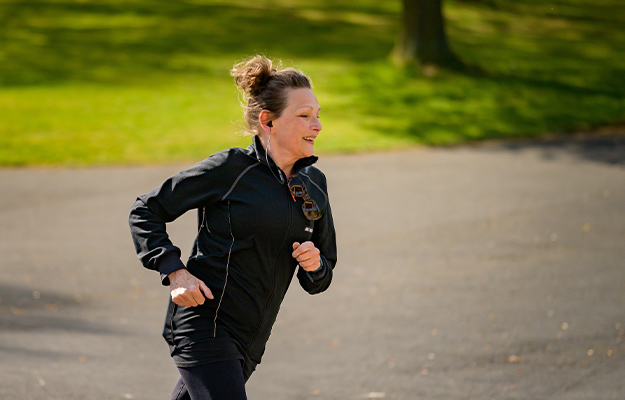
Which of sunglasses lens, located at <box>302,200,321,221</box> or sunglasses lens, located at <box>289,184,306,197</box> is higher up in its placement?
sunglasses lens, located at <box>289,184,306,197</box>

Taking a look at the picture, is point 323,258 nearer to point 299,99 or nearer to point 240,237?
point 240,237

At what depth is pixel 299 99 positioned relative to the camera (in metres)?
3.46

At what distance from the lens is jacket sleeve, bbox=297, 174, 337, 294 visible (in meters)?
3.52

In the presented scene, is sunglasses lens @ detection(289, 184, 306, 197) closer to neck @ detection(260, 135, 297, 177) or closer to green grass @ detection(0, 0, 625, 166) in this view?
neck @ detection(260, 135, 297, 177)

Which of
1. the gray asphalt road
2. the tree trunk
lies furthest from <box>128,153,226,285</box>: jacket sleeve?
the tree trunk

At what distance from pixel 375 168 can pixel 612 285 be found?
6.32m

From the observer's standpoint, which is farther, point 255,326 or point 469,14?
point 469,14

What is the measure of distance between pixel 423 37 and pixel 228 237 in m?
19.0

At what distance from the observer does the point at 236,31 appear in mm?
27406

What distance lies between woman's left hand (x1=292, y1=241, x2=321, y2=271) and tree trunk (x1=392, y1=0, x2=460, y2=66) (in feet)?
60.9

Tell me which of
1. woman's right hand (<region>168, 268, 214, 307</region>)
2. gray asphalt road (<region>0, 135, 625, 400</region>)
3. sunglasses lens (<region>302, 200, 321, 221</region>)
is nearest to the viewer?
woman's right hand (<region>168, 268, 214, 307</region>)

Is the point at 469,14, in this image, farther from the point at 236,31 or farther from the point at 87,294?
the point at 87,294

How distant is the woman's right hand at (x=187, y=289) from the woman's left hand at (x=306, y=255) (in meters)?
0.40

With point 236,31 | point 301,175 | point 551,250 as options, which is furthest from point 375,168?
point 236,31
